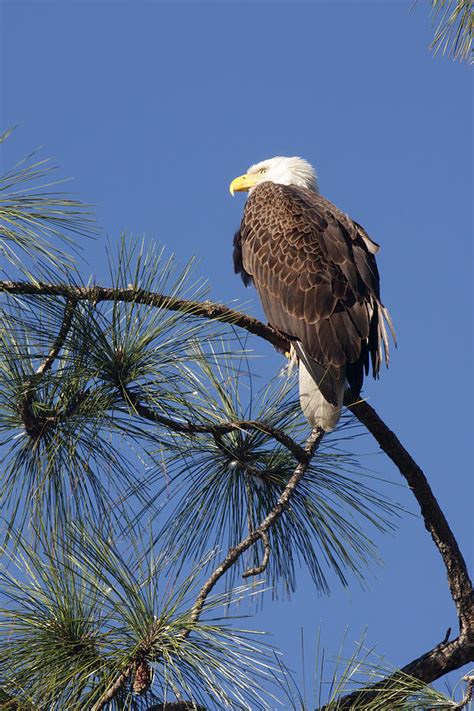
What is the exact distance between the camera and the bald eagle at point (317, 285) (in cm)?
379

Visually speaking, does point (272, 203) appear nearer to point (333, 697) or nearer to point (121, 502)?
point (121, 502)

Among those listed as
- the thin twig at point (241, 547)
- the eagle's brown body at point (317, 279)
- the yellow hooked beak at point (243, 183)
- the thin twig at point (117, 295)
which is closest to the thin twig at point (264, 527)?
the thin twig at point (241, 547)

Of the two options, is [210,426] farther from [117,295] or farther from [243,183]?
[243,183]

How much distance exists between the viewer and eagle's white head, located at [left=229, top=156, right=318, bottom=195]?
551 centimetres

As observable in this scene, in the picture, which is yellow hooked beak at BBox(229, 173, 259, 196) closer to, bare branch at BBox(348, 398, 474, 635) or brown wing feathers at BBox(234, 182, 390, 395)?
brown wing feathers at BBox(234, 182, 390, 395)

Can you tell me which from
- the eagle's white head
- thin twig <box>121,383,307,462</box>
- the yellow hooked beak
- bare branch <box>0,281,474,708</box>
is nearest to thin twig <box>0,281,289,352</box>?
bare branch <box>0,281,474,708</box>

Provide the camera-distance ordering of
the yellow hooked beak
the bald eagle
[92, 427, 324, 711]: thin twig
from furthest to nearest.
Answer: the yellow hooked beak → the bald eagle → [92, 427, 324, 711]: thin twig

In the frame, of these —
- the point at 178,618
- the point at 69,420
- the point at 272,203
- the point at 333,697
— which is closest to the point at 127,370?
the point at 69,420

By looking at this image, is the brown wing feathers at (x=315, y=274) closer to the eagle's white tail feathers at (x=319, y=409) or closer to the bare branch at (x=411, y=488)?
the eagle's white tail feathers at (x=319, y=409)

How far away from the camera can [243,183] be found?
5.65 metres

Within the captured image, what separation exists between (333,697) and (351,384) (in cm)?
165

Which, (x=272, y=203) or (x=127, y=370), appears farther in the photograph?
(x=272, y=203)

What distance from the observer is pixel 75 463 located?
104 inches

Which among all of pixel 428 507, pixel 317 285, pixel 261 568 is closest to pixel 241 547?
pixel 261 568
